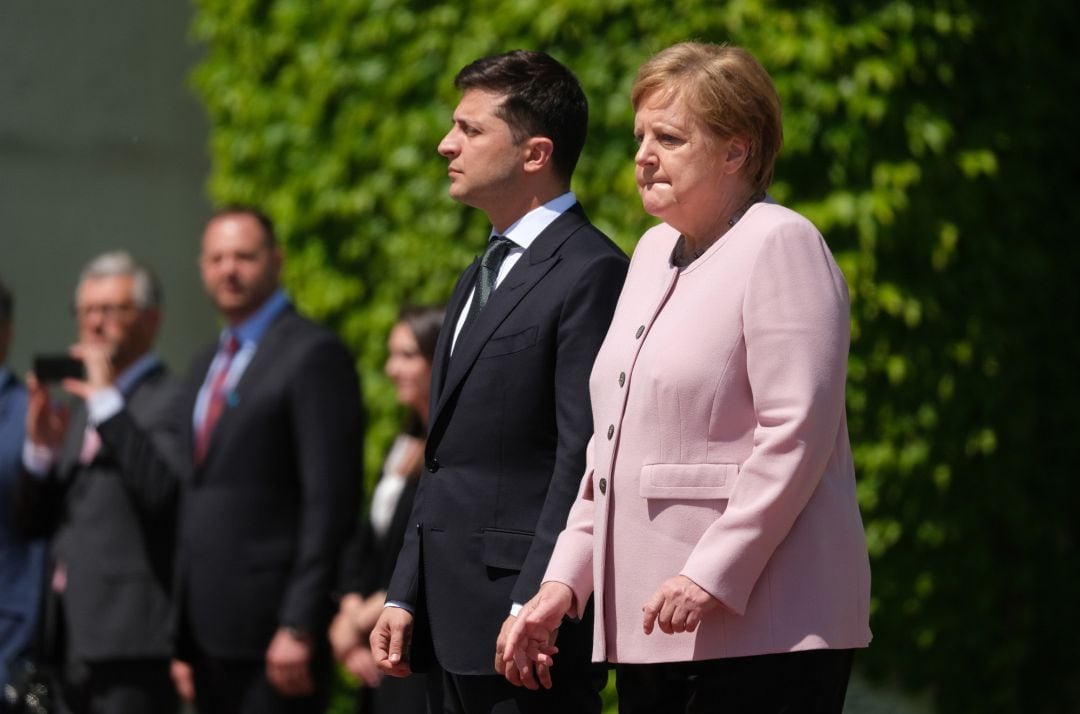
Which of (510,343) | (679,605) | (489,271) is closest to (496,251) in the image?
Result: (489,271)

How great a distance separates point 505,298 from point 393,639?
2.46ft

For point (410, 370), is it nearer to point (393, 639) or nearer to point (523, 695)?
point (393, 639)

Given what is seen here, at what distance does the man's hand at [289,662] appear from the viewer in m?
5.11

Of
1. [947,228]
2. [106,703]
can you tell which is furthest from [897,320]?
[106,703]

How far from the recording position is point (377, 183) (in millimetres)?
6797

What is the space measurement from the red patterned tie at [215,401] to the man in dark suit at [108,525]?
20cm

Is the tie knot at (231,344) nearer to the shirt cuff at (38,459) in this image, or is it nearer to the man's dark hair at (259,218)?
the man's dark hair at (259,218)

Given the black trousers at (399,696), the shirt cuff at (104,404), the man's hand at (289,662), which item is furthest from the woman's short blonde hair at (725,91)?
the shirt cuff at (104,404)

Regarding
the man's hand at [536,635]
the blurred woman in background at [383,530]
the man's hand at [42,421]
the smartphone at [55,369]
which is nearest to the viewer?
the man's hand at [536,635]

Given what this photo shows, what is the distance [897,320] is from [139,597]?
9.33 feet

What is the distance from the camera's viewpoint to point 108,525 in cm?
564

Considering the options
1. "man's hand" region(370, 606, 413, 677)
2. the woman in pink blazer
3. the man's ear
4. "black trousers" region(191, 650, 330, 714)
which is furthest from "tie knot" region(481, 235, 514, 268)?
"black trousers" region(191, 650, 330, 714)

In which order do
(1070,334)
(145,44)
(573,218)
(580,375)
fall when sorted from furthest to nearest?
(145,44) < (1070,334) < (573,218) < (580,375)

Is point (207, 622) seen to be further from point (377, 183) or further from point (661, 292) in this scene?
point (661, 292)
